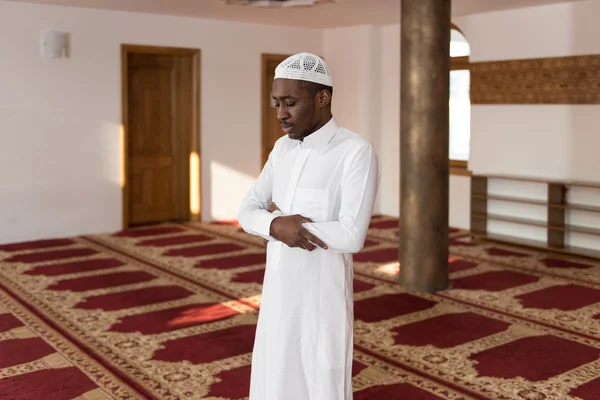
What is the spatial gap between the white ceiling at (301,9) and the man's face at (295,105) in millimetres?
5501

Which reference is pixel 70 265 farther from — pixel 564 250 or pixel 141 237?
pixel 564 250

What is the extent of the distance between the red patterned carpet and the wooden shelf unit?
278 mm

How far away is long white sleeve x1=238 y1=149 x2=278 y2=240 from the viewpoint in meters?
2.43

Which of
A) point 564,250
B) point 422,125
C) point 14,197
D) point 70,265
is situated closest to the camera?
point 422,125

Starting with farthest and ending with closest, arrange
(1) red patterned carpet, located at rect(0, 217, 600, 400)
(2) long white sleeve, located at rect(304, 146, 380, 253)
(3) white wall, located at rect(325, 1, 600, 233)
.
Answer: (3) white wall, located at rect(325, 1, 600, 233) < (1) red patterned carpet, located at rect(0, 217, 600, 400) < (2) long white sleeve, located at rect(304, 146, 380, 253)

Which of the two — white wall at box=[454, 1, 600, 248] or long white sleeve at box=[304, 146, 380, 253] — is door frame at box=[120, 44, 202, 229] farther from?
long white sleeve at box=[304, 146, 380, 253]

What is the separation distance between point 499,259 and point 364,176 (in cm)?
509

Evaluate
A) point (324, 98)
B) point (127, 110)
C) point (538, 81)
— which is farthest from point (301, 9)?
point (324, 98)

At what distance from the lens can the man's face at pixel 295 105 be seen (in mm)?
2379

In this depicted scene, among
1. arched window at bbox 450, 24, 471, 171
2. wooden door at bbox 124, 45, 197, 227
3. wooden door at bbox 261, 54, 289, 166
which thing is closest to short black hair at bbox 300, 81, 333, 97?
arched window at bbox 450, 24, 471, 171

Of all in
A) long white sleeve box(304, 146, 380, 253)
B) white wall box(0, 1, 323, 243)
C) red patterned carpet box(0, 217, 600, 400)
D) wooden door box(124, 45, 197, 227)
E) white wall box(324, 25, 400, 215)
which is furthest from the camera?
white wall box(324, 25, 400, 215)

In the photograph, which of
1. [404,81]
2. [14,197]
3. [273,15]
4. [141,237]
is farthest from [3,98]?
[404,81]

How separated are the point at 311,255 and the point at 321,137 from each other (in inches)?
16.2

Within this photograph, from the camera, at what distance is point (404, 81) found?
5.69 m
